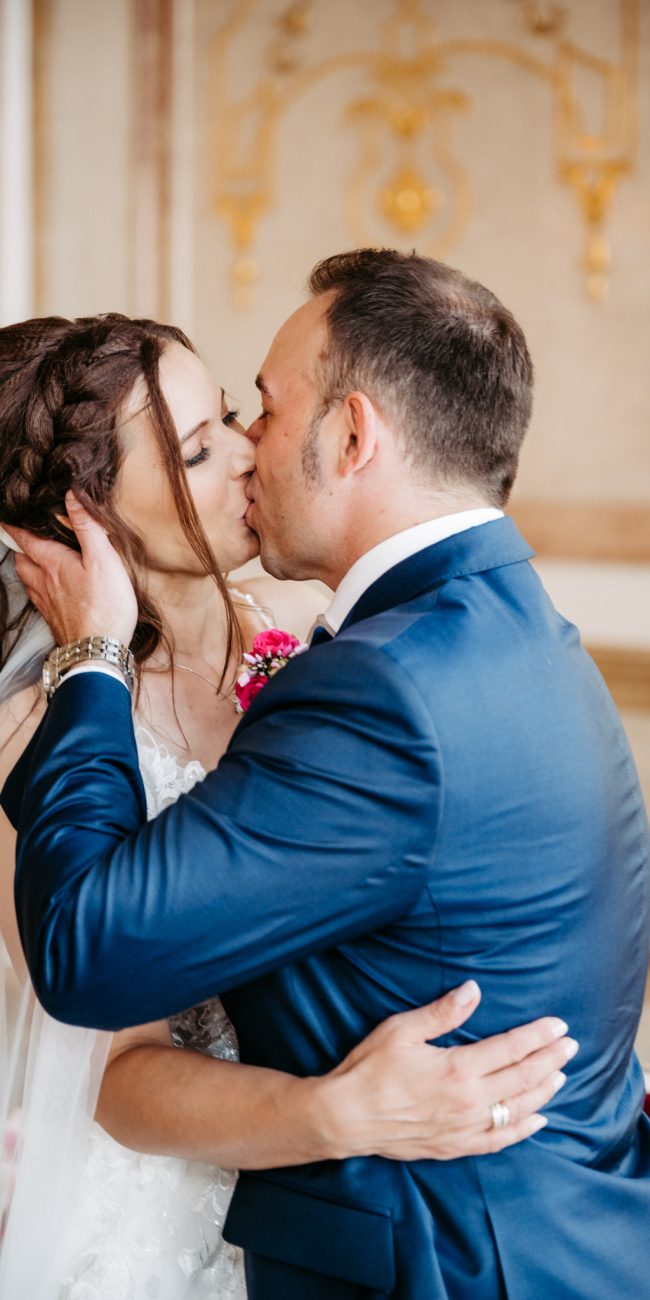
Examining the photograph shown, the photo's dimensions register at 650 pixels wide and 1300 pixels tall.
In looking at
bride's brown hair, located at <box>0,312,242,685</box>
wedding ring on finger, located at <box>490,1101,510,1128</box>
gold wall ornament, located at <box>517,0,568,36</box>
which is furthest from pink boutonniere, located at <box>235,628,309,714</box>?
gold wall ornament, located at <box>517,0,568,36</box>

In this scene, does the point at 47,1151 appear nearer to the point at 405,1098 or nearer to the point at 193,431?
the point at 405,1098

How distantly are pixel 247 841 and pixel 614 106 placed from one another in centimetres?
418

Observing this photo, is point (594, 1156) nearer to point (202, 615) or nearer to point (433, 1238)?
A: point (433, 1238)

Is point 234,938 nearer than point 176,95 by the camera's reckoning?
Yes

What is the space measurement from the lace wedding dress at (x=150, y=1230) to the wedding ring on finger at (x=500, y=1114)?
2.26ft

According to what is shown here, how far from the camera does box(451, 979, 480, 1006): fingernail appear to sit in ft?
5.03

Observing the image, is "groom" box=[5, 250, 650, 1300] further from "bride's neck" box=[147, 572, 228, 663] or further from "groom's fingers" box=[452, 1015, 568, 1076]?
"bride's neck" box=[147, 572, 228, 663]

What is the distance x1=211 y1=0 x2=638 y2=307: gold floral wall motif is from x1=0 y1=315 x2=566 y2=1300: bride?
309cm

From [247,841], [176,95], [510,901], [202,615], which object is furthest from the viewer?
[176,95]

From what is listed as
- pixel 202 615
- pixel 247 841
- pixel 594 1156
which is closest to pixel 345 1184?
pixel 594 1156

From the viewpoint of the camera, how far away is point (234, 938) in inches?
56.1

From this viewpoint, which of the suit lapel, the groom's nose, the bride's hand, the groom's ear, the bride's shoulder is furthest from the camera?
the bride's shoulder

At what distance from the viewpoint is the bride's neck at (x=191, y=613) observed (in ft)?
7.73

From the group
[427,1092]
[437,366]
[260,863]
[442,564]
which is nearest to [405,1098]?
[427,1092]
